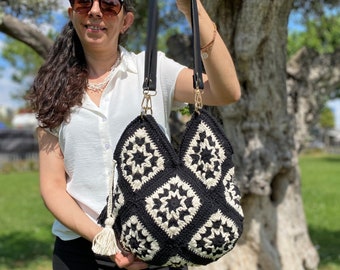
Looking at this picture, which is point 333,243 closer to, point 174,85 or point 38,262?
point 38,262

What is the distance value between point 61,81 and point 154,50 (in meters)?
0.44

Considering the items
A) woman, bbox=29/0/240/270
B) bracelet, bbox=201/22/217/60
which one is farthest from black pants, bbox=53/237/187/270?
bracelet, bbox=201/22/217/60

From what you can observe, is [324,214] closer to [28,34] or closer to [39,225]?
[39,225]

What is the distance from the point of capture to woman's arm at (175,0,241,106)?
6.83 feet

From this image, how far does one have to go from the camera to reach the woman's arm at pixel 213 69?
2082mm

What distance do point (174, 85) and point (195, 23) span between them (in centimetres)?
29

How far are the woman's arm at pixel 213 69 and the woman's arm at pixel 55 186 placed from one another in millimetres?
517

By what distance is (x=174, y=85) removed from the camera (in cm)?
223

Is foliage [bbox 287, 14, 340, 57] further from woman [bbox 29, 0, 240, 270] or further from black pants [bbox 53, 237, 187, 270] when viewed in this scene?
black pants [bbox 53, 237, 187, 270]

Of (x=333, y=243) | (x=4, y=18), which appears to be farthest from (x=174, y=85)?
(x=333, y=243)

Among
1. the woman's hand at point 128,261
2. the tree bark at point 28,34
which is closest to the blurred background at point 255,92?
the tree bark at point 28,34

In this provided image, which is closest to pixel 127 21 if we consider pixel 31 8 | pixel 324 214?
pixel 31 8

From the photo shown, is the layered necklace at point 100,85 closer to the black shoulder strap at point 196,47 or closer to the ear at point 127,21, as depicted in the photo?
the ear at point 127,21

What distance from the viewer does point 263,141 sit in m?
5.29
